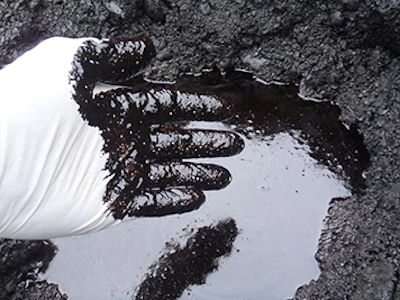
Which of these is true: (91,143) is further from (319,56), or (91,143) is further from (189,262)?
(319,56)

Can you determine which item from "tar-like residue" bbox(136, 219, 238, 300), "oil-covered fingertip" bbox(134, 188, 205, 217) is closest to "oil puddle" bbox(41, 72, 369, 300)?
"tar-like residue" bbox(136, 219, 238, 300)

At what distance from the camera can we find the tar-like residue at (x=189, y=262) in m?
2.24

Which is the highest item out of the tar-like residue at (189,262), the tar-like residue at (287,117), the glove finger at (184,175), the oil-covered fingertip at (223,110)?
the tar-like residue at (287,117)

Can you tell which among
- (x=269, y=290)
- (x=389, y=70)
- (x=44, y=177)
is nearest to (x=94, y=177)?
(x=44, y=177)

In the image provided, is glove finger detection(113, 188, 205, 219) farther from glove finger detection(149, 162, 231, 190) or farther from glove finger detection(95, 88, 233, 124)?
glove finger detection(95, 88, 233, 124)

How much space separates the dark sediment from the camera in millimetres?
2180

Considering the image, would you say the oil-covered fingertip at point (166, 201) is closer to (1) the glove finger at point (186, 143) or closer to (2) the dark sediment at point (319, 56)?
(1) the glove finger at point (186, 143)

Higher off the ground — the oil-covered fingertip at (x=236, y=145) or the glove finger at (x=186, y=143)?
the oil-covered fingertip at (x=236, y=145)

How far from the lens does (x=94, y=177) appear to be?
204 centimetres

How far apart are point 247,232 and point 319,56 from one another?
667 mm

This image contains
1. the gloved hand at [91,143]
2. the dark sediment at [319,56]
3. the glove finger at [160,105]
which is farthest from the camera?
the dark sediment at [319,56]

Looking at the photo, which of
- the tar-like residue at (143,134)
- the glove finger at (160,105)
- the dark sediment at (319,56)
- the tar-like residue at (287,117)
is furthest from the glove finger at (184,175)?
the dark sediment at (319,56)

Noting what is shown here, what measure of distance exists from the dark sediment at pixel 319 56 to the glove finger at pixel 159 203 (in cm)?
43

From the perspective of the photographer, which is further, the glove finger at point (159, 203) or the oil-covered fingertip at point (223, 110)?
the oil-covered fingertip at point (223, 110)
